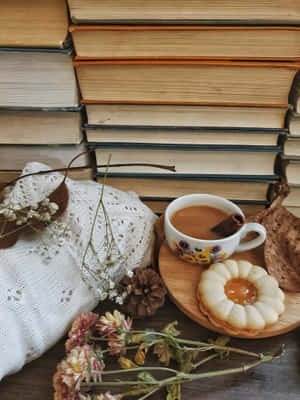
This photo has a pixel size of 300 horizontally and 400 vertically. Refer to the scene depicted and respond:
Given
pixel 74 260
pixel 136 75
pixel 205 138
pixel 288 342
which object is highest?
pixel 136 75

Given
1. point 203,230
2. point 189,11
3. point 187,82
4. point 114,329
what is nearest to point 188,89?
point 187,82

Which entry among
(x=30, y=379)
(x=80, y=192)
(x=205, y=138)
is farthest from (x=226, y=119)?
(x=30, y=379)

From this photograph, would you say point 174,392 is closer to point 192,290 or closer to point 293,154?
point 192,290

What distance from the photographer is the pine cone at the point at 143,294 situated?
1.72 feet

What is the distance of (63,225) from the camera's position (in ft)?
1.78

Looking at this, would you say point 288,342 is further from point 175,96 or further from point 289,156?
point 175,96

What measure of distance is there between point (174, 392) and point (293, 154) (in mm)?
410

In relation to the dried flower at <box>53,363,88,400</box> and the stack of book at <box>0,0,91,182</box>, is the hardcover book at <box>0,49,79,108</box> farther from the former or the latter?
the dried flower at <box>53,363,88,400</box>

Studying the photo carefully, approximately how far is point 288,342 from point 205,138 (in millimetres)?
343

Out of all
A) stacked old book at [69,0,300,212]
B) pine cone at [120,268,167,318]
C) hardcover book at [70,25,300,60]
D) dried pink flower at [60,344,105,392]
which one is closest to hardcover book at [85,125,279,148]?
stacked old book at [69,0,300,212]

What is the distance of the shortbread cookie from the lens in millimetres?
480

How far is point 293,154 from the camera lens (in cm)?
60

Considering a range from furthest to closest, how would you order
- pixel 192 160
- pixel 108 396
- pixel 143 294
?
pixel 192 160 < pixel 143 294 < pixel 108 396

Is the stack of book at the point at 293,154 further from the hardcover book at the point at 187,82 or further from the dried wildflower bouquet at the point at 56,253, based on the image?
the dried wildflower bouquet at the point at 56,253
